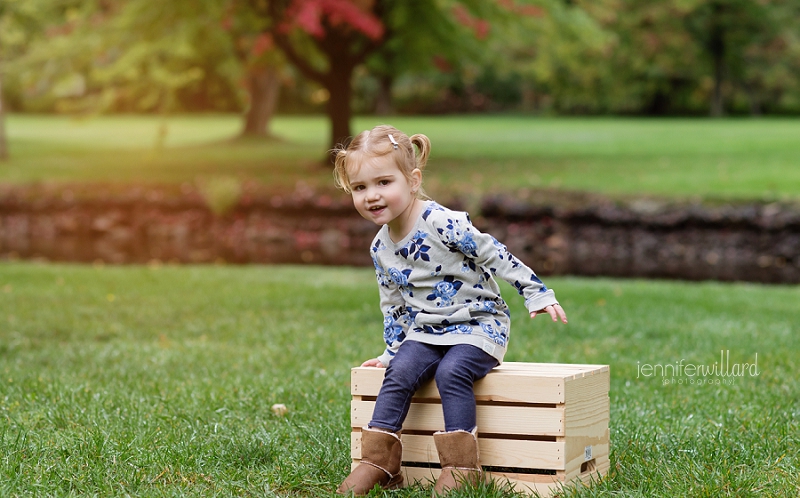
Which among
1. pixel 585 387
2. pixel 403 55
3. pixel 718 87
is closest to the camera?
pixel 585 387

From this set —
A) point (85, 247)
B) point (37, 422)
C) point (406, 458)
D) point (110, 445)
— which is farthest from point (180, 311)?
point (85, 247)

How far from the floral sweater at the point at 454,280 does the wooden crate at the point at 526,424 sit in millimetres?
178

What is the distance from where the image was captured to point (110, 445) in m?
3.73

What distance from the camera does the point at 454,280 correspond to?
352cm

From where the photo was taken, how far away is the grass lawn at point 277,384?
3438 mm

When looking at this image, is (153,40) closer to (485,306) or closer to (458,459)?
(485,306)

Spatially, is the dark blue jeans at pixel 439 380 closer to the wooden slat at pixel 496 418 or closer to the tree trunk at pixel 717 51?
the wooden slat at pixel 496 418

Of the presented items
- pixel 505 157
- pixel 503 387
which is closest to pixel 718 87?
pixel 505 157

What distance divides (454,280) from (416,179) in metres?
0.41

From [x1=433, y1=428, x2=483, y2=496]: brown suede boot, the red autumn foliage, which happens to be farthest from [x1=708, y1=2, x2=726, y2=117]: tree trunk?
[x1=433, y1=428, x2=483, y2=496]: brown suede boot

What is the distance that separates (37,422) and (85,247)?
40.3 feet

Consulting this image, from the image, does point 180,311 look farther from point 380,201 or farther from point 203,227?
point 203,227

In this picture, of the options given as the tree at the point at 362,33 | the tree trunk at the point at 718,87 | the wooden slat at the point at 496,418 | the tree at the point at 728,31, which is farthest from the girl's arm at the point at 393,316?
the tree trunk at the point at 718,87

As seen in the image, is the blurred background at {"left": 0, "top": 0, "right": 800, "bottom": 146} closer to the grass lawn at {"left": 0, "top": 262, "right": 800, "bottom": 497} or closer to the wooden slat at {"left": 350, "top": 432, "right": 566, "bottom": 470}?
the grass lawn at {"left": 0, "top": 262, "right": 800, "bottom": 497}
